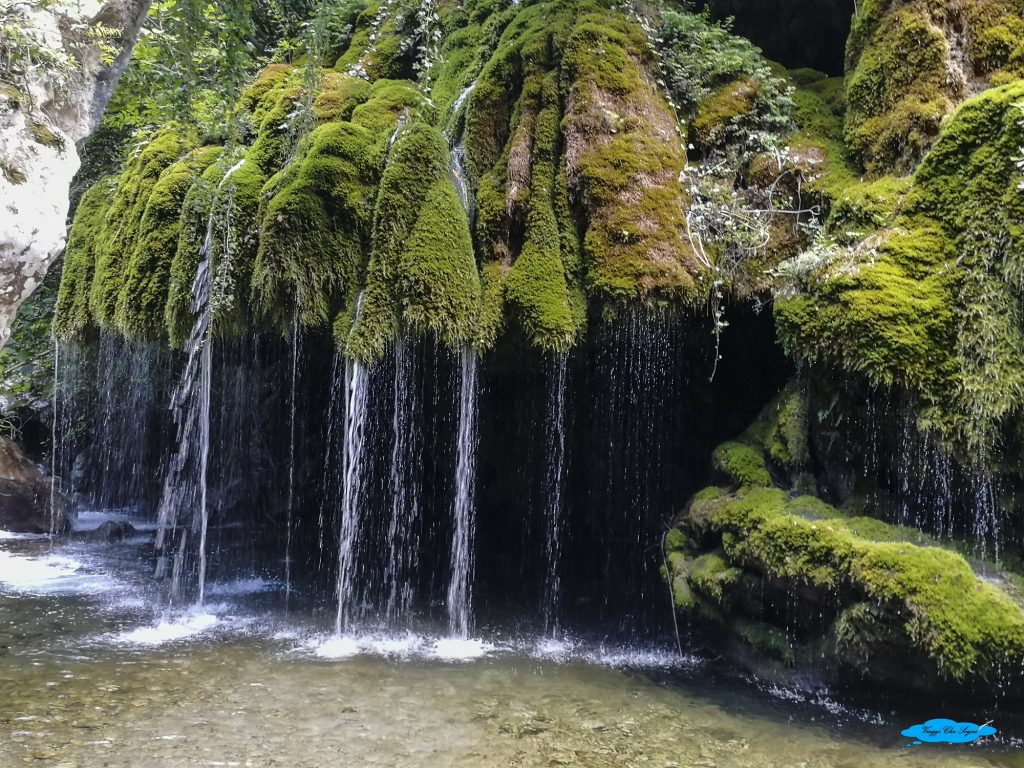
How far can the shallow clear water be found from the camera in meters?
4.65

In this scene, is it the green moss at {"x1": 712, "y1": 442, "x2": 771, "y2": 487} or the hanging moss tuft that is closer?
the green moss at {"x1": 712, "y1": 442, "x2": 771, "y2": 487}

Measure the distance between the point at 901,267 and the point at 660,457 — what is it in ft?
12.4

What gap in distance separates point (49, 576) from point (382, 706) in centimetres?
689

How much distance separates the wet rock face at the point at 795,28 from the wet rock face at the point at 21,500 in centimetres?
1360

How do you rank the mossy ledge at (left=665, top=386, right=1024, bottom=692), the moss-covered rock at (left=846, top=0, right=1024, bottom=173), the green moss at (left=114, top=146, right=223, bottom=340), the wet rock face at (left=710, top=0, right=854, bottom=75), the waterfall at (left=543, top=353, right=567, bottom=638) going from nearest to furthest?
the mossy ledge at (left=665, top=386, right=1024, bottom=692)
the moss-covered rock at (left=846, top=0, right=1024, bottom=173)
the green moss at (left=114, top=146, right=223, bottom=340)
the waterfall at (left=543, top=353, right=567, bottom=638)
the wet rock face at (left=710, top=0, right=854, bottom=75)

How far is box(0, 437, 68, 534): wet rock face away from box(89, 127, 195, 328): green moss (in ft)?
18.6

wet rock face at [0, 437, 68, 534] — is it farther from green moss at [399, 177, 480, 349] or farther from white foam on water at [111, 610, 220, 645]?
green moss at [399, 177, 480, 349]

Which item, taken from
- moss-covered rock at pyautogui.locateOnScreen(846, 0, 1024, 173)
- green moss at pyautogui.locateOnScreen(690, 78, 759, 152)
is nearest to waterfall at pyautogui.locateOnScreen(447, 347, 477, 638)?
green moss at pyautogui.locateOnScreen(690, 78, 759, 152)

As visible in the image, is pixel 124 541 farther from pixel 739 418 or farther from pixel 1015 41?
pixel 1015 41

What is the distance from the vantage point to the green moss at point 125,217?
28.5ft

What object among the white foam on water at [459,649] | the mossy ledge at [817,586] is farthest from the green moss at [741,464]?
the white foam on water at [459,649]

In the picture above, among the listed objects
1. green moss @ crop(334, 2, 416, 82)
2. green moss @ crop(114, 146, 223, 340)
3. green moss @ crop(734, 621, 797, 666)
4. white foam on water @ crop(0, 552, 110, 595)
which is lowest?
white foam on water @ crop(0, 552, 110, 595)

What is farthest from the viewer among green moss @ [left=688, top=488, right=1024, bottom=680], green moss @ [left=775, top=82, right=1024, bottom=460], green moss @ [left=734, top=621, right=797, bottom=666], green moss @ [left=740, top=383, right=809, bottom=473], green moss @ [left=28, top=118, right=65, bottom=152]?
green moss @ [left=740, top=383, right=809, bottom=473]

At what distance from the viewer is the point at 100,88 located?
22.8 ft
